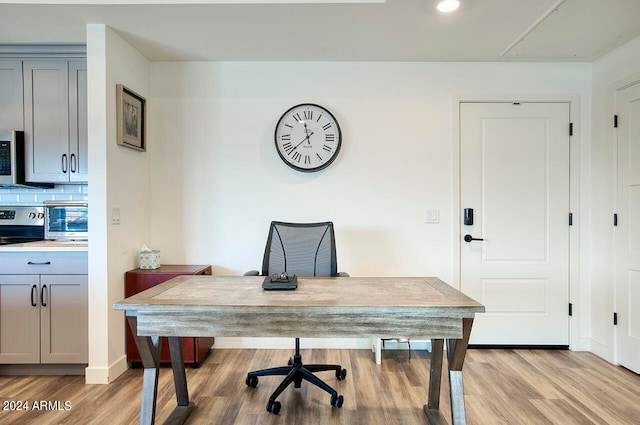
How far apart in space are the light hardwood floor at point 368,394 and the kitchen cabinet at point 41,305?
0.23 metres

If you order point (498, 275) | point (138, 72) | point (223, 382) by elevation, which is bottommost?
point (223, 382)

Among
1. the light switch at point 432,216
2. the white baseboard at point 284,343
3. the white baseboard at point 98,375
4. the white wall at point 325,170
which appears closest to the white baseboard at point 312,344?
the white baseboard at point 284,343

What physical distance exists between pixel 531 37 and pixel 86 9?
10.1 ft

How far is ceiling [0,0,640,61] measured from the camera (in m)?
2.10

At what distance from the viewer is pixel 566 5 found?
205cm

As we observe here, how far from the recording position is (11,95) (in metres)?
2.58

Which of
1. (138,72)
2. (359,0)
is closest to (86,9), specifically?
(138,72)

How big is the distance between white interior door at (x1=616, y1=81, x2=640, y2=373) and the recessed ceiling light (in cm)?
158

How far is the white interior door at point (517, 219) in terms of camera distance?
2.88 metres

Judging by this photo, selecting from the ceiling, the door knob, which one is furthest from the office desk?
the ceiling

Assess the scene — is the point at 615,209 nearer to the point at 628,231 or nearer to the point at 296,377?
the point at 628,231

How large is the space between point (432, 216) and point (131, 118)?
2.58 metres

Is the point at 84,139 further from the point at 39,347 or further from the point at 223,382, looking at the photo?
the point at 223,382

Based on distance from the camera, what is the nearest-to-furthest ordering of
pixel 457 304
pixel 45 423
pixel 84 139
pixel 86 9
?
pixel 457 304 → pixel 45 423 → pixel 86 9 → pixel 84 139
